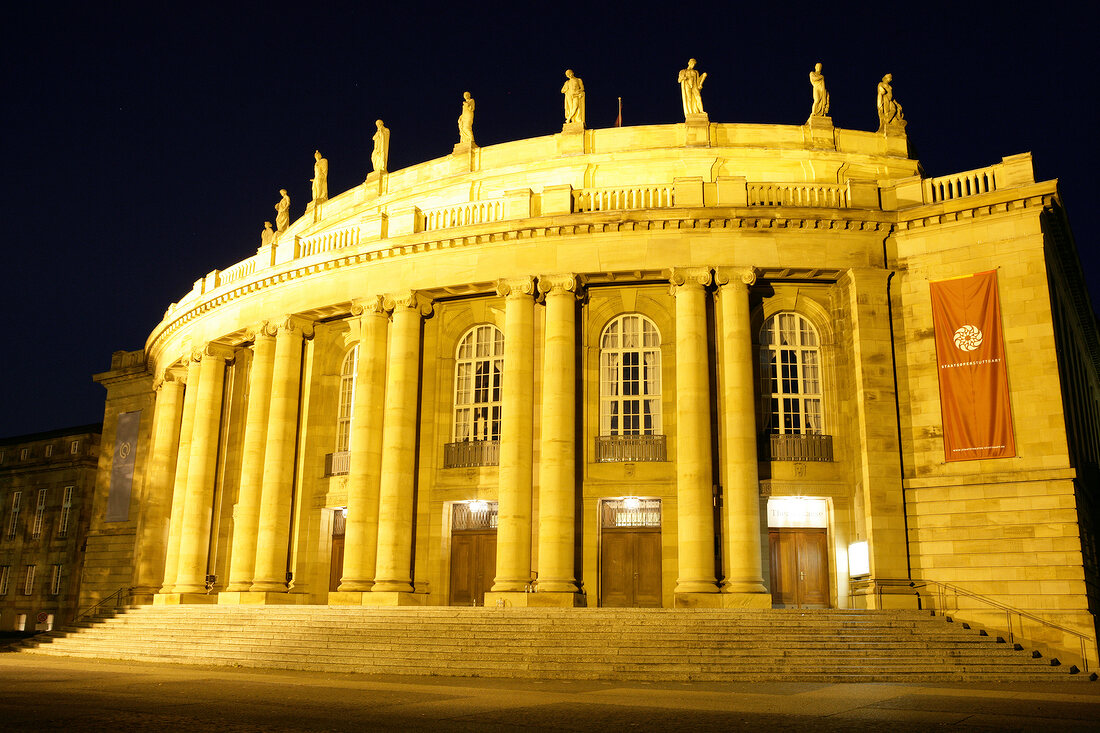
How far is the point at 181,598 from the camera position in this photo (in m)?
33.7

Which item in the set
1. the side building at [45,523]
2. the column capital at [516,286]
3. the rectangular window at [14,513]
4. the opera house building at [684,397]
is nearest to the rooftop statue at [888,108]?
the opera house building at [684,397]

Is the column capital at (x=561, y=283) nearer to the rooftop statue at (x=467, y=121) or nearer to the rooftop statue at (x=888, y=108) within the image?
the rooftop statue at (x=467, y=121)

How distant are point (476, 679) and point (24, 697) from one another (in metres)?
7.85

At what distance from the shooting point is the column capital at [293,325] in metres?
32.6

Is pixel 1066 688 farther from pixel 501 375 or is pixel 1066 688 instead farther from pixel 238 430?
pixel 238 430

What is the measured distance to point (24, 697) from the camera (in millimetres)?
13781

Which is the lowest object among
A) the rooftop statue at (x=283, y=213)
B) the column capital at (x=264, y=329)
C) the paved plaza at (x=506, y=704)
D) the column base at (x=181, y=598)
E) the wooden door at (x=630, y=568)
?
the paved plaza at (x=506, y=704)

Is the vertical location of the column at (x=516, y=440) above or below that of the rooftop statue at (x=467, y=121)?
below

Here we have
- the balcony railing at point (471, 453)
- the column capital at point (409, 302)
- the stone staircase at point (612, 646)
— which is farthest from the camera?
the column capital at point (409, 302)

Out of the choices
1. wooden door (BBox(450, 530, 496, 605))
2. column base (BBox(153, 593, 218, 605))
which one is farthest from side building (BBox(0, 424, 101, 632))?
wooden door (BBox(450, 530, 496, 605))

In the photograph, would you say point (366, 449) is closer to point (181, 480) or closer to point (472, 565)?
point (472, 565)

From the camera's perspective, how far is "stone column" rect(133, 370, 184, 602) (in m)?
37.9

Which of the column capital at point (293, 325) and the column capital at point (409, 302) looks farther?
the column capital at point (293, 325)

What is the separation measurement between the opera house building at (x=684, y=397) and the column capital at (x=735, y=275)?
122mm
